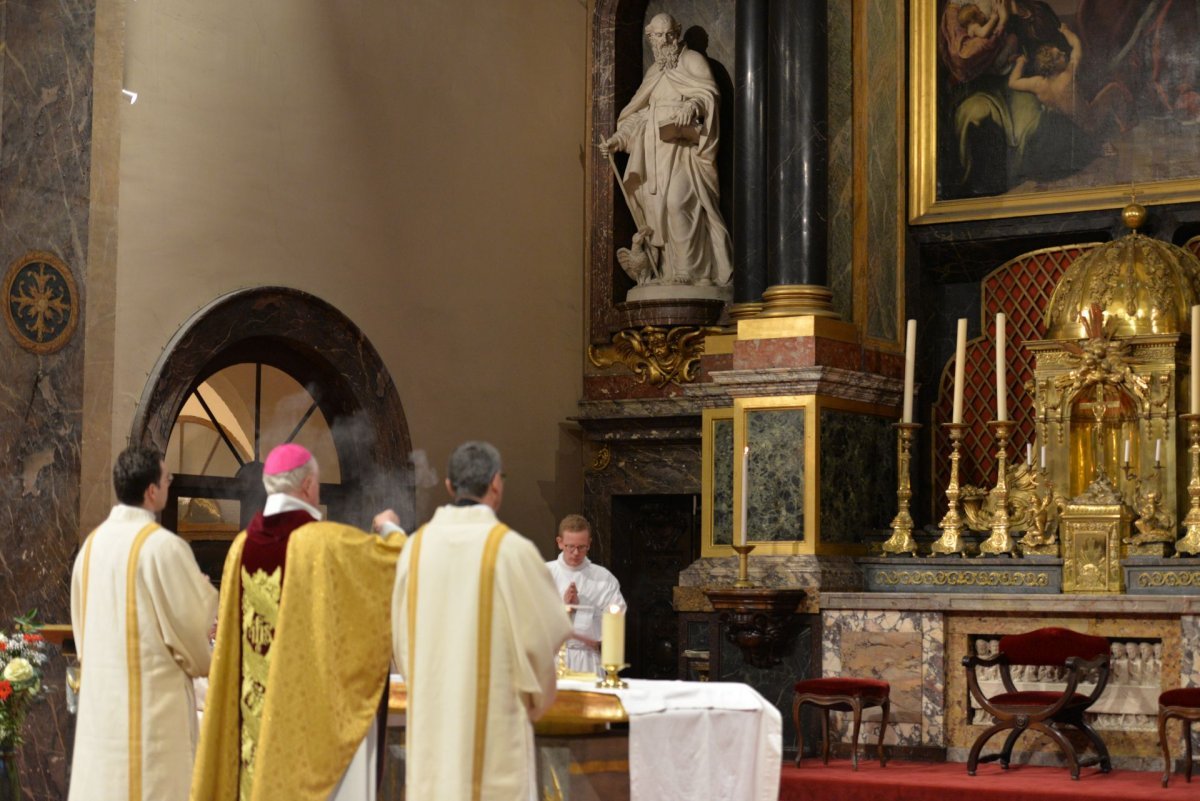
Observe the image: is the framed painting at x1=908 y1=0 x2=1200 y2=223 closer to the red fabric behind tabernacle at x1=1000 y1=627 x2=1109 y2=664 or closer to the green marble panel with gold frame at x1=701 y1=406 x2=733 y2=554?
the green marble panel with gold frame at x1=701 y1=406 x2=733 y2=554

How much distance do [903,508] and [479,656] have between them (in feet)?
17.6

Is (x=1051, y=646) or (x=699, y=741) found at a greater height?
(x=1051, y=646)

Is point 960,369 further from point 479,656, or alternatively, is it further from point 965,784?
point 479,656

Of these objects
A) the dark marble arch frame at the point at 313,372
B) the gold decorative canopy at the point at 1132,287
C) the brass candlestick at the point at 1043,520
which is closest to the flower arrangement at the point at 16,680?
the dark marble arch frame at the point at 313,372

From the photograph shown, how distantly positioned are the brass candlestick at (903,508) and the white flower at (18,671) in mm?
5024

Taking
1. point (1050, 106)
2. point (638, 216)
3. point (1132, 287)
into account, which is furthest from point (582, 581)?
point (1050, 106)

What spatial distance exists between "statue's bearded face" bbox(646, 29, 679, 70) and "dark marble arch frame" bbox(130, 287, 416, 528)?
3133mm

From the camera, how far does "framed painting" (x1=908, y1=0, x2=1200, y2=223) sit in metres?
10.5

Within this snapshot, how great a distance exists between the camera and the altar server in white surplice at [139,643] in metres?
5.70

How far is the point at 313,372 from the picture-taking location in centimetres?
1026

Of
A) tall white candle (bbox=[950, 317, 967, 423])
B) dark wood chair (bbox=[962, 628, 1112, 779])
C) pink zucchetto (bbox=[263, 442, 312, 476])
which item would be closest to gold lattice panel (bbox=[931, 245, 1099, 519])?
tall white candle (bbox=[950, 317, 967, 423])

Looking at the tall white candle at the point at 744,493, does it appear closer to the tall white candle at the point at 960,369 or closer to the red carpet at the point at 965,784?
the tall white candle at the point at 960,369

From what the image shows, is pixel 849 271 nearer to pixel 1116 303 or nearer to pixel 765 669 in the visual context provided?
pixel 1116 303

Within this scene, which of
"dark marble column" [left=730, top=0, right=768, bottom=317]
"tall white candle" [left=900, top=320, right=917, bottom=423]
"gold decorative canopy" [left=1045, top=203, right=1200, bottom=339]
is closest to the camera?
"gold decorative canopy" [left=1045, top=203, right=1200, bottom=339]
